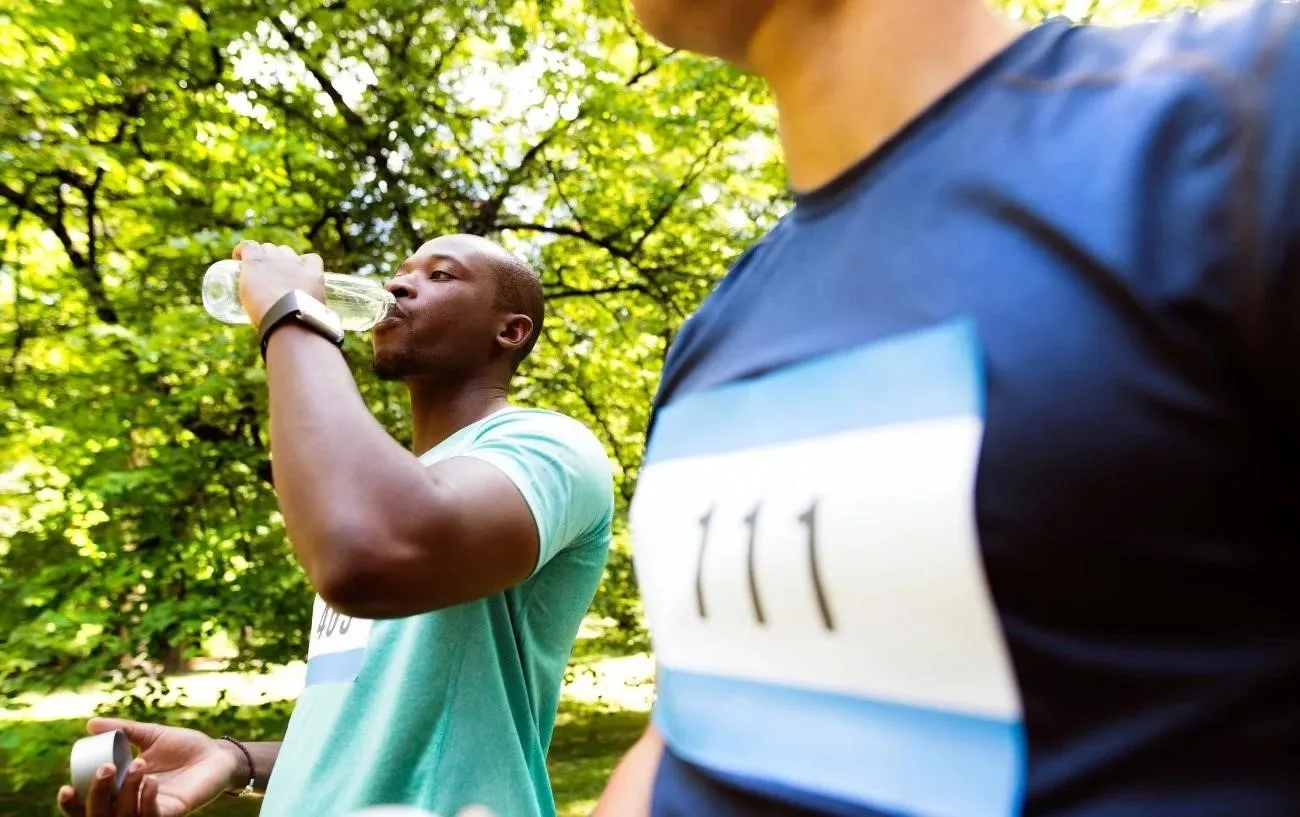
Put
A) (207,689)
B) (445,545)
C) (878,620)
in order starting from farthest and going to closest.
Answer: (207,689)
(445,545)
(878,620)

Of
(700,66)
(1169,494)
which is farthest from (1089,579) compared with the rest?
(700,66)

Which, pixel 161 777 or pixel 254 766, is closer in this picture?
pixel 161 777

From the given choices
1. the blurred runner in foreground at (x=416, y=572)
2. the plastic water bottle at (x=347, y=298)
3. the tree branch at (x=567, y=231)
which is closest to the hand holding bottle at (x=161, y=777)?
the blurred runner in foreground at (x=416, y=572)

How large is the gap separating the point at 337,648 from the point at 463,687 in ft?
1.06

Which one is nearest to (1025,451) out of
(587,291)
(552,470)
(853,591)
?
(853,591)

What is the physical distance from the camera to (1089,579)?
0.57 meters

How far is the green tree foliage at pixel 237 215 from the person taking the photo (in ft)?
16.7

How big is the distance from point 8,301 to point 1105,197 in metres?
6.75

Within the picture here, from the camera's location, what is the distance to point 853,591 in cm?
67

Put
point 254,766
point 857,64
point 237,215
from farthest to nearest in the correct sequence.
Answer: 1. point 237,215
2. point 254,766
3. point 857,64

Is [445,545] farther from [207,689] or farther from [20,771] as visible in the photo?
[207,689]

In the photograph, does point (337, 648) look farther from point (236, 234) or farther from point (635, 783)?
point (236, 234)

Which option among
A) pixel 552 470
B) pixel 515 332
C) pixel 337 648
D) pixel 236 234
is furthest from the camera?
pixel 236 234

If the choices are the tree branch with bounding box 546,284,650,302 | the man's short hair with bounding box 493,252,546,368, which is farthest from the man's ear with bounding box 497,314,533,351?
→ the tree branch with bounding box 546,284,650,302
